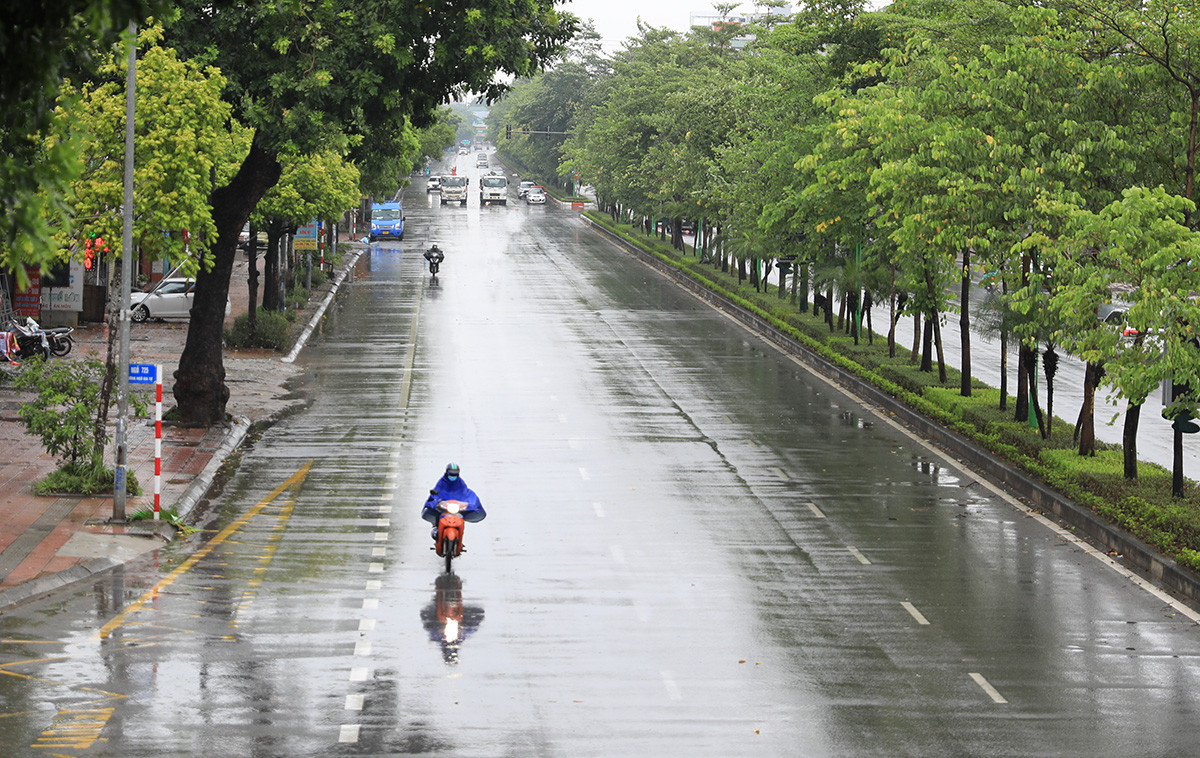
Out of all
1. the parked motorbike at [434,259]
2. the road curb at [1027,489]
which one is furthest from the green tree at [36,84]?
the parked motorbike at [434,259]

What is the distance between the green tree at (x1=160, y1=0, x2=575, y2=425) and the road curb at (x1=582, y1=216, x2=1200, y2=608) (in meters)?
10.4

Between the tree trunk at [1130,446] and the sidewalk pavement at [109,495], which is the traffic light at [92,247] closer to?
the sidewalk pavement at [109,495]

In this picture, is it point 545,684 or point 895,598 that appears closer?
point 545,684

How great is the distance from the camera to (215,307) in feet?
97.0

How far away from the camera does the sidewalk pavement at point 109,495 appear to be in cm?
1858

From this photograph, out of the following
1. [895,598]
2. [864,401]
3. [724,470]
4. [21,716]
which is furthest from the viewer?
[864,401]

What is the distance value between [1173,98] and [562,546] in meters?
12.0

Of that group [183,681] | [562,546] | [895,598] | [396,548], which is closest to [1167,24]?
[895,598]

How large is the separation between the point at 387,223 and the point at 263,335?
142 ft

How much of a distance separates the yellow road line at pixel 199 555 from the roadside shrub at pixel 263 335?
50.2 feet

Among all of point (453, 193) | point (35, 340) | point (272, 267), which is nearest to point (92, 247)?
point (35, 340)

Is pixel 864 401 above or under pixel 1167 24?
under

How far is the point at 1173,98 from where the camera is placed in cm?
2388

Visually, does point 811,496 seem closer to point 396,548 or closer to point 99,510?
point 396,548
